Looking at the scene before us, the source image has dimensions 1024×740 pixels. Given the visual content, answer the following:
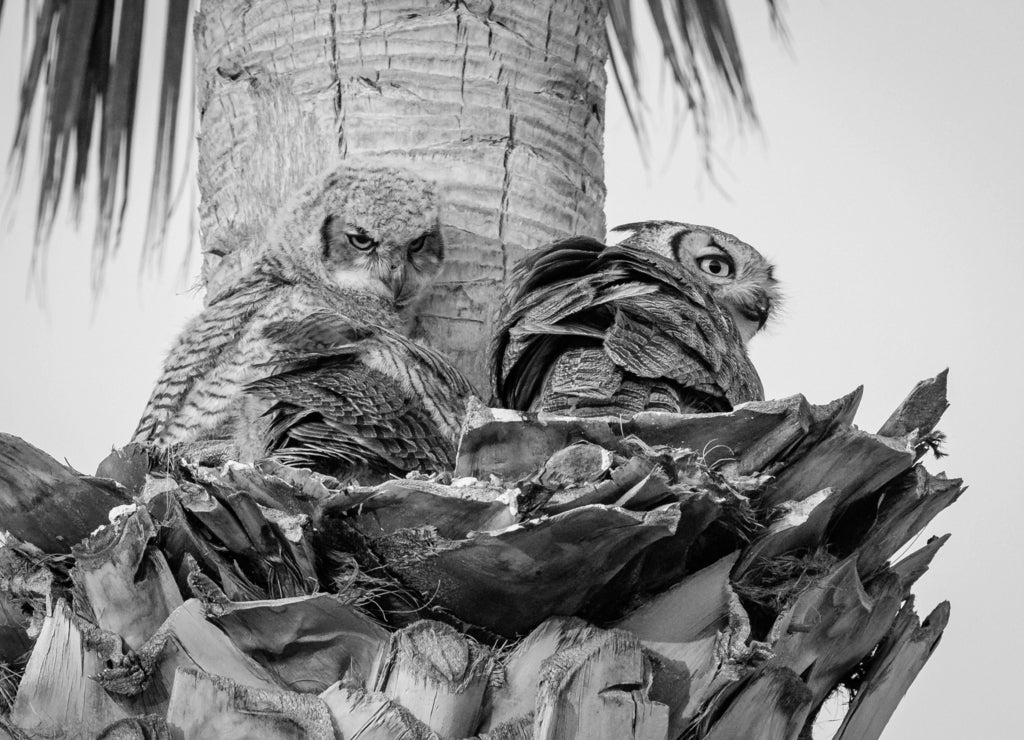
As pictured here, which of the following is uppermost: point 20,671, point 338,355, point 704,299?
point 704,299

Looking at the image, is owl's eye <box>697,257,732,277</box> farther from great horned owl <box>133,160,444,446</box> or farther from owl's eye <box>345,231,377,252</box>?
owl's eye <box>345,231,377,252</box>

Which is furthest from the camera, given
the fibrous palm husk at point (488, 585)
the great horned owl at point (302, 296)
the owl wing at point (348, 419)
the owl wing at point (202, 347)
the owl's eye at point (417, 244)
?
the owl's eye at point (417, 244)

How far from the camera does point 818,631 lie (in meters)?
2.53

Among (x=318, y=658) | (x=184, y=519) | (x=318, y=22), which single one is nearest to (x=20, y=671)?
(x=184, y=519)

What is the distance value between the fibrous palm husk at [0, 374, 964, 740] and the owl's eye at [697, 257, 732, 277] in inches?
71.4

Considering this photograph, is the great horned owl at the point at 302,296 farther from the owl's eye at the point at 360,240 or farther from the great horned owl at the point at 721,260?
the great horned owl at the point at 721,260

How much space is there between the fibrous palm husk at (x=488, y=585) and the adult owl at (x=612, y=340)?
48 centimetres

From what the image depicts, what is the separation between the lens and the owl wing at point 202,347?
3.64 meters

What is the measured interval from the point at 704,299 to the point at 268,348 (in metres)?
1.13

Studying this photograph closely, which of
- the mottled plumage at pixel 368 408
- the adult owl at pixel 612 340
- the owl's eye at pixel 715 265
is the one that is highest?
the owl's eye at pixel 715 265

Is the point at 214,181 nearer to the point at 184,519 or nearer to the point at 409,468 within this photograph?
the point at 409,468

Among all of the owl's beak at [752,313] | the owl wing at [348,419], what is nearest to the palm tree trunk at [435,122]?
the owl wing at [348,419]

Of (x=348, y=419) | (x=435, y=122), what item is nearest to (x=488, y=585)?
(x=348, y=419)

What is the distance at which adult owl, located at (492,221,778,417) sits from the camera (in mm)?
2969
